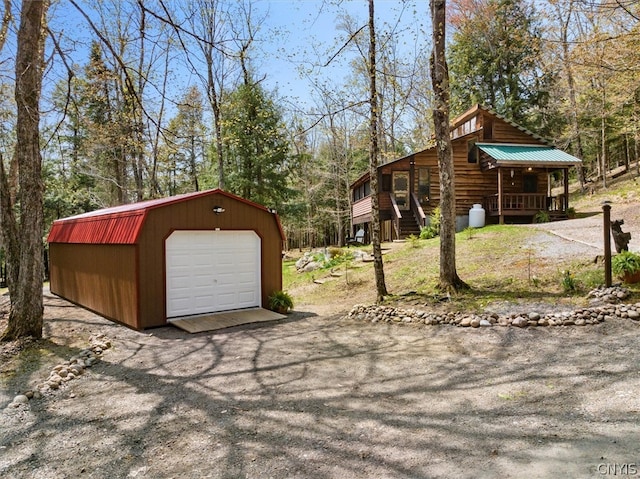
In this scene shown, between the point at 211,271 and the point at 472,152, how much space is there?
Answer: 14.0 metres

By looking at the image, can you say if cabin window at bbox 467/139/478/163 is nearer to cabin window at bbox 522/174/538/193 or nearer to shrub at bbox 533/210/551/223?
cabin window at bbox 522/174/538/193

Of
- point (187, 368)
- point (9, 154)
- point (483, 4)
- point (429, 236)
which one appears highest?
point (483, 4)

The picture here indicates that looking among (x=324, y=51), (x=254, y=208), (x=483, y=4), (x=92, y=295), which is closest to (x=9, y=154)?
(x=92, y=295)

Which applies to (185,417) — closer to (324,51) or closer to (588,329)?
(588,329)

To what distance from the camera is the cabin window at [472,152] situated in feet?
59.0

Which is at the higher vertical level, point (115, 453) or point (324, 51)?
point (324, 51)

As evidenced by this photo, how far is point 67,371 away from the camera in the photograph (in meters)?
5.04

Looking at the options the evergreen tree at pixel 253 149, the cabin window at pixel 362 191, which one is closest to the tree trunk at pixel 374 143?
the evergreen tree at pixel 253 149

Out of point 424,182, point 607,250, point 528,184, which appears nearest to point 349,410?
point 607,250

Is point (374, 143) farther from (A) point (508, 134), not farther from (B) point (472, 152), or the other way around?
(A) point (508, 134)

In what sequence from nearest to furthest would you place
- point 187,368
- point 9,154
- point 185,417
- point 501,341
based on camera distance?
1. point 185,417
2. point 187,368
3. point 501,341
4. point 9,154

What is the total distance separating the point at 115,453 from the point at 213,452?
0.77 meters

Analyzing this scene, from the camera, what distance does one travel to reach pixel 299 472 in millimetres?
2715

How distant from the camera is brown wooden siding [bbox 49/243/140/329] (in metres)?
7.85
